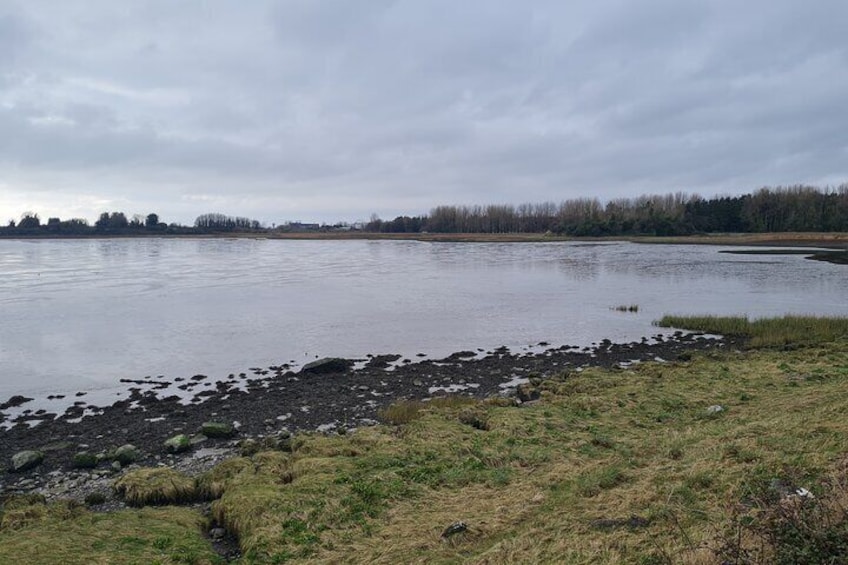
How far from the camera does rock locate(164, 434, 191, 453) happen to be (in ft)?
34.0

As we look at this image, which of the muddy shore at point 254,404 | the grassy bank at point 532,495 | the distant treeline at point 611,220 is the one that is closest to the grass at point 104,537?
the grassy bank at point 532,495

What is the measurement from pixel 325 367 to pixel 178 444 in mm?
6191

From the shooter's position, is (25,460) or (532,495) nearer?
(532,495)

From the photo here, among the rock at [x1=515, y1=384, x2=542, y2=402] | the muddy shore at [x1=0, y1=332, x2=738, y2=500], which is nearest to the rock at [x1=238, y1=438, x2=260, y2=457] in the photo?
the muddy shore at [x1=0, y1=332, x2=738, y2=500]

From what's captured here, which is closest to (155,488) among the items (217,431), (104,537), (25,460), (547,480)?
(104,537)

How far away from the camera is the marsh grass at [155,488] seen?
799 cm

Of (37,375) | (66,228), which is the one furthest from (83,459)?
(66,228)

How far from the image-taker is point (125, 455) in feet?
32.7

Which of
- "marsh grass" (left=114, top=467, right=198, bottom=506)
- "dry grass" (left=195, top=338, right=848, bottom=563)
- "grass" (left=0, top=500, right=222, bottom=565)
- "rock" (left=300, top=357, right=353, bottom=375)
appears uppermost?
"dry grass" (left=195, top=338, right=848, bottom=563)

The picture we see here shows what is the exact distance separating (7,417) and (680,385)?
49.0 ft

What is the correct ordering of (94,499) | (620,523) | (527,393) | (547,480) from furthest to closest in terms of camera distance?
(527,393), (94,499), (547,480), (620,523)

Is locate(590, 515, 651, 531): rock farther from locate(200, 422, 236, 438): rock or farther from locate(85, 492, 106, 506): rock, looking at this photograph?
locate(200, 422, 236, 438): rock

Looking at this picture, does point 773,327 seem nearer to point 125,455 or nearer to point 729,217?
point 125,455

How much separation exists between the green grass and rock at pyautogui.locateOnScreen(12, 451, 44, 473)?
63.4 feet
